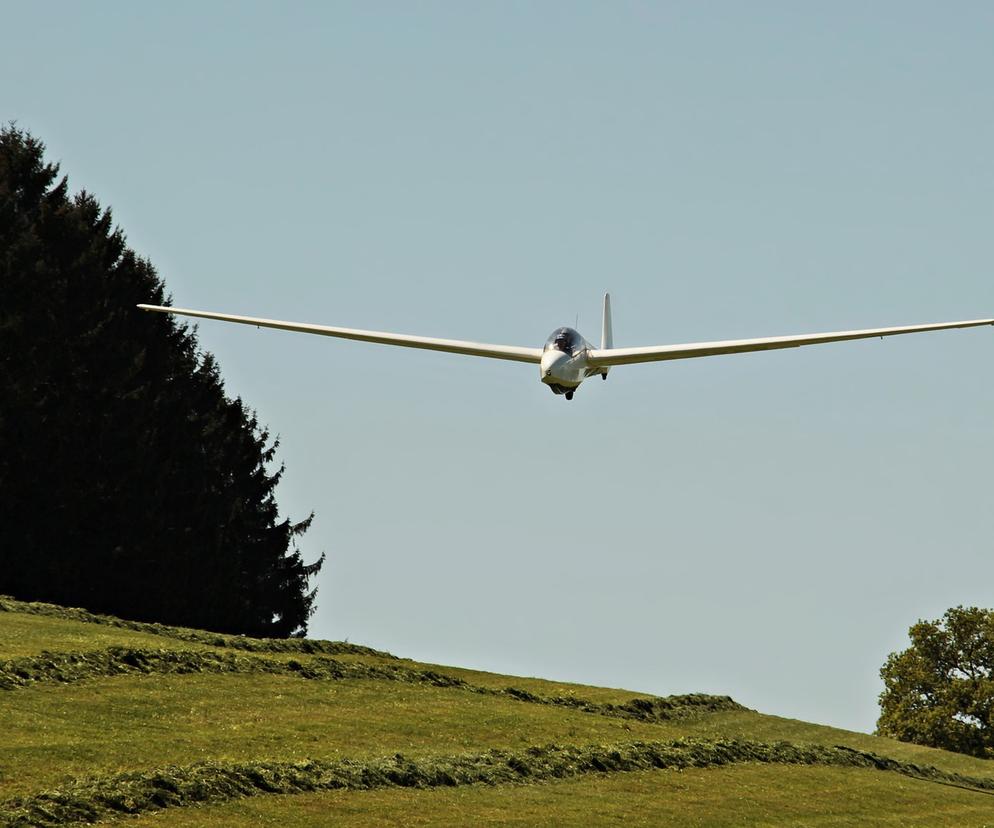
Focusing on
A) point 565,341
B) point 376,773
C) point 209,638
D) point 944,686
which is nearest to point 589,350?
point 565,341

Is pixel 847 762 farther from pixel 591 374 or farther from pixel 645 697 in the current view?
pixel 591 374

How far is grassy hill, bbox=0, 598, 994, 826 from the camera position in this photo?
32688 millimetres

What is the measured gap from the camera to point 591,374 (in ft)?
107

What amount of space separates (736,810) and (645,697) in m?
15.9

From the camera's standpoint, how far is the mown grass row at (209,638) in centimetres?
5031

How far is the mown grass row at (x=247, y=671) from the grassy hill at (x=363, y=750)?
8 cm

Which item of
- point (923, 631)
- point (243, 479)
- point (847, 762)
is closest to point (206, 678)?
point (847, 762)

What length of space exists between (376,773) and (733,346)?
12458mm

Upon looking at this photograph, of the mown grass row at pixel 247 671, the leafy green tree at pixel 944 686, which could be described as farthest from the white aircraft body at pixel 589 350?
the leafy green tree at pixel 944 686

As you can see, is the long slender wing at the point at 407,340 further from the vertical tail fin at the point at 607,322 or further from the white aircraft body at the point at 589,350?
the vertical tail fin at the point at 607,322

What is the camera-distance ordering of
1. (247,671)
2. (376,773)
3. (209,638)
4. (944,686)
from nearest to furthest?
(376,773), (247,671), (209,638), (944,686)

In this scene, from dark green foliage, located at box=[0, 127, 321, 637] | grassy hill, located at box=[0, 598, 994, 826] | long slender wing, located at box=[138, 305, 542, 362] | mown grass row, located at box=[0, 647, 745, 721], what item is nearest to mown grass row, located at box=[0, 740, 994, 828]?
grassy hill, located at box=[0, 598, 994, 826]

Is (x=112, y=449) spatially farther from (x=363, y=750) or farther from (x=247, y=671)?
(x=363, y=750)

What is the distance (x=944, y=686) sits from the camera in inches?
3214
